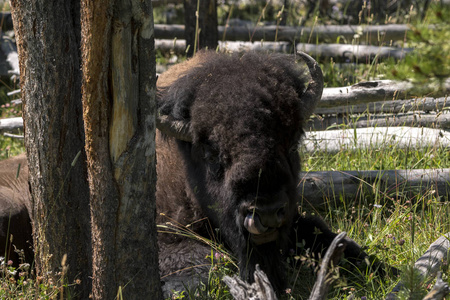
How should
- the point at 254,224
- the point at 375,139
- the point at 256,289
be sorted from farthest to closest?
the point at 375,139
the point at 254,224
the point at 256,289

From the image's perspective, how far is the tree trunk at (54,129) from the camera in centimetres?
323

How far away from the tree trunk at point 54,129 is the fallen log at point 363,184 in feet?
7.99

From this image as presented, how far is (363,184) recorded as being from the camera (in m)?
5.27

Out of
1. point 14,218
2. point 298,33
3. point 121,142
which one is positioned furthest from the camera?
point 298,33

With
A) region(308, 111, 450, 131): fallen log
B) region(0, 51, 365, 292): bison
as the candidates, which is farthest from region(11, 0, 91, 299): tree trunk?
region(308, 111, 450, 131): fallen log

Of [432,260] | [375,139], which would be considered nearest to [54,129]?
[432,260]

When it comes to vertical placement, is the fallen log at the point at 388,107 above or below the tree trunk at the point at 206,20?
below

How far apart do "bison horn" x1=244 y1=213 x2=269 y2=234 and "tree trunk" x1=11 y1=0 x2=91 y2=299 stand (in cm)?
107

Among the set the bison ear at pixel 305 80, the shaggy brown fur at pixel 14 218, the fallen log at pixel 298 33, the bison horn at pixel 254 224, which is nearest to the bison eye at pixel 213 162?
the bison horn at pixel 254 224

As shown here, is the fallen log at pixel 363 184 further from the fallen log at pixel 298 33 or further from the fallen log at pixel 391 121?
the fallen log at pixel 298 33

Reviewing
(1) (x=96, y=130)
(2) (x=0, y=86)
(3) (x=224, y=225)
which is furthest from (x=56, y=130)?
(2) (x=0, y=86)

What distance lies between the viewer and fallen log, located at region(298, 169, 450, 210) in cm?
524

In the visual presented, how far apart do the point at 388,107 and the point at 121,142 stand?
14.4 ft

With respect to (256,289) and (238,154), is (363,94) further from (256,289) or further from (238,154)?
(256,289)
